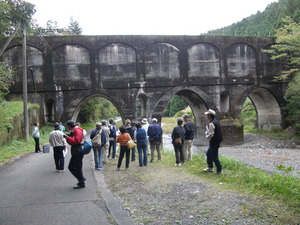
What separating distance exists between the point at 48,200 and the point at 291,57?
934 inches

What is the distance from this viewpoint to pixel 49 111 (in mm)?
22078

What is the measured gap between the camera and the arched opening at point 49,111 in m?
21.5

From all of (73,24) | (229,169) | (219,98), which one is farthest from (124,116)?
(73,24)

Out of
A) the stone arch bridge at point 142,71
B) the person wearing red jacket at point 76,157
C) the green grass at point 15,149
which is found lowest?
the green grass at point 15,149

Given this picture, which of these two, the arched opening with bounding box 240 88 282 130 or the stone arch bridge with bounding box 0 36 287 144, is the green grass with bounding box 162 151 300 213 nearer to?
the stone arch bridge with bounding box 0 36 287 144

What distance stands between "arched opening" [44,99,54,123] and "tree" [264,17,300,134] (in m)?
17.6

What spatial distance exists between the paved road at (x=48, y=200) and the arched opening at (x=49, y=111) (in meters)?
12.7

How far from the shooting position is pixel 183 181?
7.26 m

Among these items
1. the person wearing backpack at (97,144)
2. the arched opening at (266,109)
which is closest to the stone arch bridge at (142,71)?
the arched opening at (266,109)

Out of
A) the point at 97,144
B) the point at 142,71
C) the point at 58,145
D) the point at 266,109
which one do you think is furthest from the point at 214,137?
the point at 266,109

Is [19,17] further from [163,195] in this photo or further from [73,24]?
[73,24]

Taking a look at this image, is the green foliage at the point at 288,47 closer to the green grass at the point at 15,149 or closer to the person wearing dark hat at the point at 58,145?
the green grass at the point at 15,149

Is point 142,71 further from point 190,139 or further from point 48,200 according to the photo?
point 48,200

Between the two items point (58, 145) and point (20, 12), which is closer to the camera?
point (58, 145)
